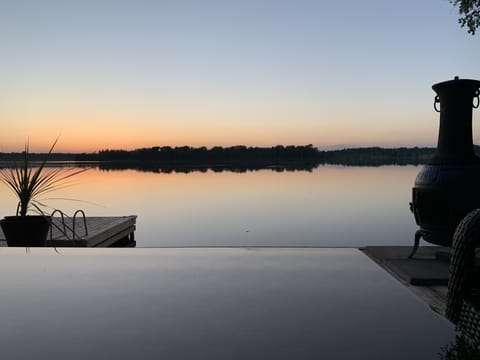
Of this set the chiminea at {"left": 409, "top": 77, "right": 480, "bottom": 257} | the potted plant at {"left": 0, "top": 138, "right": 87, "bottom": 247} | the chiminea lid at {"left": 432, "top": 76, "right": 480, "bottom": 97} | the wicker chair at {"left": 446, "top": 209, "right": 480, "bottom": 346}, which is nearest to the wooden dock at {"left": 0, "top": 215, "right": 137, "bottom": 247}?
the potted plant at {"left": 0, "top": 138, "right": 87, "bottom": 247}

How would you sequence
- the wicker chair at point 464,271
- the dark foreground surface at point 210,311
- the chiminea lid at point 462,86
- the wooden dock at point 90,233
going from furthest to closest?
the wooden dock at point 90,233, the chiminea lid at point 462,86, the wicker chair at point 464,271, the dark foreground surface at point 210,311

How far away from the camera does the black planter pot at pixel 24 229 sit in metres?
3.66

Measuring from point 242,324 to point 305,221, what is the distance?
14.9m

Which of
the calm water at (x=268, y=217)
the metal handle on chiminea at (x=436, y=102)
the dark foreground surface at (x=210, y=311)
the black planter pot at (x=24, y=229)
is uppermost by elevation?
the metal handle on chiminea at (x=436, y=102)

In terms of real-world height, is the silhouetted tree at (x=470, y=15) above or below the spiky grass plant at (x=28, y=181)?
above

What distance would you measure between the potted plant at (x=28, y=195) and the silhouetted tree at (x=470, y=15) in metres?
6.51

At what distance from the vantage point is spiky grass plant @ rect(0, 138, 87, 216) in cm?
397

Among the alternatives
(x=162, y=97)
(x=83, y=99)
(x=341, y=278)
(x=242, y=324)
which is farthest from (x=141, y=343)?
(x=162, y=97)

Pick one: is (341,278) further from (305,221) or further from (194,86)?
(194,86)

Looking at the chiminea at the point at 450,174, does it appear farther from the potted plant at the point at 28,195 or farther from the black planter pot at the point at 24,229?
the black planter pot at the point at 24,229

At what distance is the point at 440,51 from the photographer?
10.5 meters

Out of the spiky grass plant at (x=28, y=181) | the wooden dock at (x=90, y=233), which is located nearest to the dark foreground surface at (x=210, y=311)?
the spiky grass plant at (x=28, y=181)

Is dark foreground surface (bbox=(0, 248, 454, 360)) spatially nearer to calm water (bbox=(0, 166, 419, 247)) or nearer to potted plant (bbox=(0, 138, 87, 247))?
potted plant (bbox=(0, 138, 87, 247))

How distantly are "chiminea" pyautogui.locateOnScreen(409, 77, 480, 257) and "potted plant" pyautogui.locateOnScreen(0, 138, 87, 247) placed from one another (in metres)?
3.12
